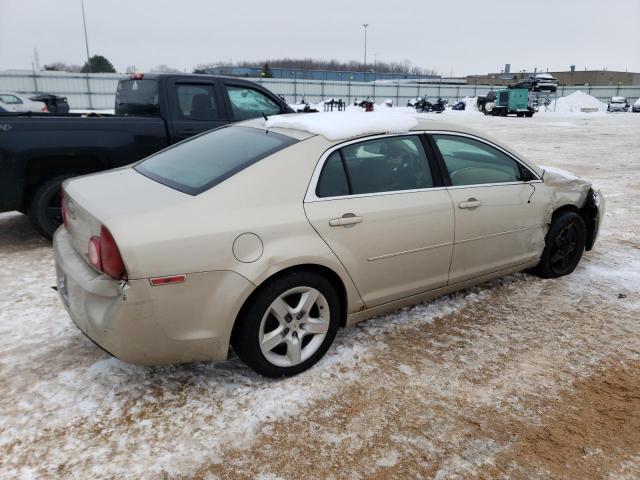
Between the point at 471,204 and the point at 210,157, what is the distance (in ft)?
6.28

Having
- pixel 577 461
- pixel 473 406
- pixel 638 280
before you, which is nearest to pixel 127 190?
pixel 473 406

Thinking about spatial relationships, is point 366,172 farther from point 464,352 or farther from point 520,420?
point 520,420

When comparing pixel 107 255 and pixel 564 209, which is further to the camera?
pixel 564 209

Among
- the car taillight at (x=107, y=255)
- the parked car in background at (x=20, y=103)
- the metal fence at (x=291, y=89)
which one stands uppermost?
the metal fence at (x=291, y=89)

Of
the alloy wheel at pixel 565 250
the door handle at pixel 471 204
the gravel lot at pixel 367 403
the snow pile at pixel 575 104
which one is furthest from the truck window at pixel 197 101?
the snow pile at pixel 575 104

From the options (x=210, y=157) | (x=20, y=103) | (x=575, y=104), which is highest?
(x=20, y=103)

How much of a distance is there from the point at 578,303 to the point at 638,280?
37.0 inches

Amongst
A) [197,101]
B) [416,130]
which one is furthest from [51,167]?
[416,130]

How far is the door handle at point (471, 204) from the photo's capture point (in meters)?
3.69

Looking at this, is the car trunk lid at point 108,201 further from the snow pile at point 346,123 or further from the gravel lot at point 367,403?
the snow pile at point 346,123

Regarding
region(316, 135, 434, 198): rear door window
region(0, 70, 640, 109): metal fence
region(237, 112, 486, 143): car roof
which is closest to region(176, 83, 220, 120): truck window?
region(237, 112, 486, 143): car roof

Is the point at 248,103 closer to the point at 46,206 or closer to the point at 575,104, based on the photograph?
the point at 46,206

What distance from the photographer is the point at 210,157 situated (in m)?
3.36

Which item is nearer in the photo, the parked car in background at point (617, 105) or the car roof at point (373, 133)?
the car roof at point (373, 133)
